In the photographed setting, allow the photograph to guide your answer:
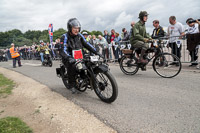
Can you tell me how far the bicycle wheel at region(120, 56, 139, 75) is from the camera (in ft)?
19.5

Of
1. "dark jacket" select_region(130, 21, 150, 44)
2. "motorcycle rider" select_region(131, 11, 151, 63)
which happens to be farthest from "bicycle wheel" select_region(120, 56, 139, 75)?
"dark jacket" select_region(130, 21, 150, 44)

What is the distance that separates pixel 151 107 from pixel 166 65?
2.87 meters

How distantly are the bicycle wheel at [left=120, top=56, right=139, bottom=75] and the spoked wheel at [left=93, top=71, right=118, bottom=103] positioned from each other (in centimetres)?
Result: 273

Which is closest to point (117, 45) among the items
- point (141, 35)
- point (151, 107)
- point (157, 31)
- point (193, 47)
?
point (157, 31)

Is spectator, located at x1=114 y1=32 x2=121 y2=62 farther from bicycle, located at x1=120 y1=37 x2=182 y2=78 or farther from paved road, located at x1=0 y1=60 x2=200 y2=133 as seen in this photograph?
paved road, located at x1=0 y1=60 x2=200 y2=133

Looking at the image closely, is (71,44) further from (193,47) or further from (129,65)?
(193,47)

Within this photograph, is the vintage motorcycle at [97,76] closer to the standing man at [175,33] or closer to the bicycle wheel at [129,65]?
the bicycle wheel at [129,65]

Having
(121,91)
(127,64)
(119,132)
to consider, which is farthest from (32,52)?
(119,132)

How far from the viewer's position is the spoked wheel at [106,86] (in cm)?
315

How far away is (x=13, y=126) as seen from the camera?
2.62 m

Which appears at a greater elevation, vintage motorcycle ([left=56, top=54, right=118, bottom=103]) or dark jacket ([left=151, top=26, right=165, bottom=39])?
dark jacket ([left=151, top=26, right=165, bottom=39])

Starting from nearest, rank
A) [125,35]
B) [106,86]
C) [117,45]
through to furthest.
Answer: [106,86], [125,35], [117,45]

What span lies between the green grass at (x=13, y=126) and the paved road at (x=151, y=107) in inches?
47.1

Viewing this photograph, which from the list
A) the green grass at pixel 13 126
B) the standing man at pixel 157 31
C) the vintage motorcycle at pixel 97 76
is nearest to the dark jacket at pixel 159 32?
the standing man at pixel 157 31
